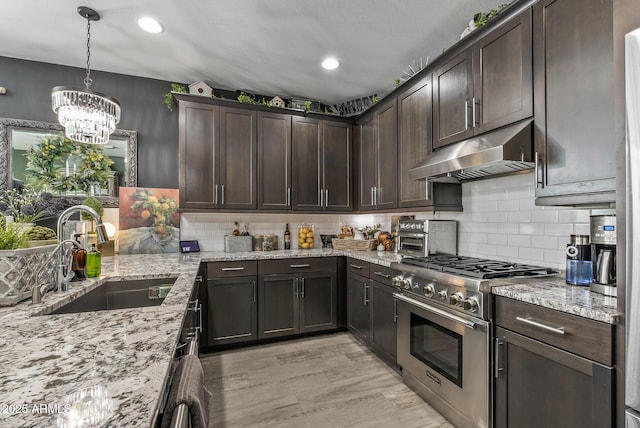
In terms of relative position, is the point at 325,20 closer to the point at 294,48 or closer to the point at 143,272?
the point at 294,48

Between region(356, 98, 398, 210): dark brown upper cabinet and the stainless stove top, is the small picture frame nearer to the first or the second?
region(356, 98, 398, 210): dark brown upper cabinet

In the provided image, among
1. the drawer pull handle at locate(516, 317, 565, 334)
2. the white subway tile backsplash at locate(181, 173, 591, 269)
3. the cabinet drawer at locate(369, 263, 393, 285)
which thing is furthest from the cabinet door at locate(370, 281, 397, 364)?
the drawer pull handle at locate(516, 317, 565, 334)

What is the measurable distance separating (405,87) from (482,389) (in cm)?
247

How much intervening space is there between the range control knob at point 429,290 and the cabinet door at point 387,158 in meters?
1.10

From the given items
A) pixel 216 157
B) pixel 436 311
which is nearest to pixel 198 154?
pixel 216 157

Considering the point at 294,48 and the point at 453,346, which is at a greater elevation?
the point at 294,48

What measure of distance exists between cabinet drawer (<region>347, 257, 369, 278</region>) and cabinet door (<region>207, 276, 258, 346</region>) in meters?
1.00

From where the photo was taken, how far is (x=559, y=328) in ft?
4.48

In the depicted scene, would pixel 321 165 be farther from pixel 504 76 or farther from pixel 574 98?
pixel 574 98

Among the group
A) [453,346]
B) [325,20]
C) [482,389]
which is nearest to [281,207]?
[325,20]

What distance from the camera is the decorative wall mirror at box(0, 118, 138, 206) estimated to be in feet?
9.58

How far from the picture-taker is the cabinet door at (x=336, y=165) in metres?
3.80

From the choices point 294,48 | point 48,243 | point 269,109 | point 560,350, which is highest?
point 294,48

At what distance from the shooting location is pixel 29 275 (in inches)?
51.0
